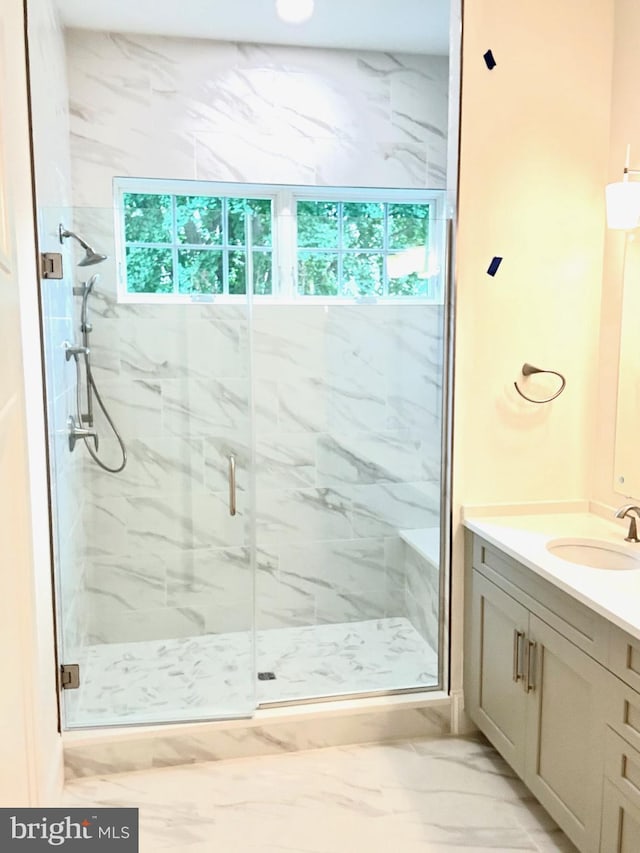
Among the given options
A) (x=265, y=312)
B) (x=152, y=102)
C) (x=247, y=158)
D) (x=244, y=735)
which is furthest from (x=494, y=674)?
(x=152, y=102)

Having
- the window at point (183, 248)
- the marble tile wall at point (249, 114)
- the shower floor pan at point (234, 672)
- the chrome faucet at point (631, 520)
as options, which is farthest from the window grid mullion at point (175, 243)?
the chrome faucet at point (631, 520)

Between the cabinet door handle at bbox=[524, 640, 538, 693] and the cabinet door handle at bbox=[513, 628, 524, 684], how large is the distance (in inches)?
1.6

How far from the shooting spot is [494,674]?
96.7 inches

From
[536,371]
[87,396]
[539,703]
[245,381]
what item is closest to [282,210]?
[245,381]

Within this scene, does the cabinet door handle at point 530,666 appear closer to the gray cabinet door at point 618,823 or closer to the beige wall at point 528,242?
the gray cabinet door at point 618,823

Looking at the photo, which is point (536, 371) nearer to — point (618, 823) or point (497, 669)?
point (497, 669)

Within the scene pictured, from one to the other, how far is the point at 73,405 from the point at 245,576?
38.8 inches

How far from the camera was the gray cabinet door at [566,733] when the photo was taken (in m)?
1.87

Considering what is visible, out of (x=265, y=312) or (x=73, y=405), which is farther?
(x=265, y=312)

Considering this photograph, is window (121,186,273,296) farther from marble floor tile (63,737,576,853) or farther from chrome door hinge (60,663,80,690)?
marble floor tile (63,737,576,853)

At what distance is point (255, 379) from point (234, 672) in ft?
4.32

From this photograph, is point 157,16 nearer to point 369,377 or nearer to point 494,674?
point 369,377

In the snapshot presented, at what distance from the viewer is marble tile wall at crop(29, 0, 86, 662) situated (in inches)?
94.5
